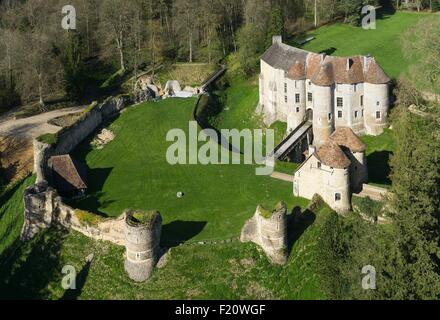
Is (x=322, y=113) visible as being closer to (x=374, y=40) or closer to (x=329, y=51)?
(x=329, y=51)

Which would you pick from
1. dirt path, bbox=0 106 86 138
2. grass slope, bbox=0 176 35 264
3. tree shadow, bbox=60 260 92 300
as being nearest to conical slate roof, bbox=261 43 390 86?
dirt path, bbox=0 106 86 138

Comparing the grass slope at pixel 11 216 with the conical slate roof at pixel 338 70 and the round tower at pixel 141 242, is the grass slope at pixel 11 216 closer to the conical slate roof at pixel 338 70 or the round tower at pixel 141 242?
the round tower at pixel 141 242

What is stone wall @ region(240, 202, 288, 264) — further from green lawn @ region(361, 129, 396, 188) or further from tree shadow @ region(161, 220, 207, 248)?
green lawn @ region(361, 129, 396, 188)

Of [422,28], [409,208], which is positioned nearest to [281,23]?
[422,28]

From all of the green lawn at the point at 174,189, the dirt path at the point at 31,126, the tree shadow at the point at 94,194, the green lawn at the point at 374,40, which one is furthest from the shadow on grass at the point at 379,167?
the dirt path at the point at 31,126

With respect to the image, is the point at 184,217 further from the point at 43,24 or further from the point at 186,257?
the point at 43,24

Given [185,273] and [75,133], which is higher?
[75,133]

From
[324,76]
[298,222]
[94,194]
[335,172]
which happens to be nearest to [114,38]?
[324,76]
